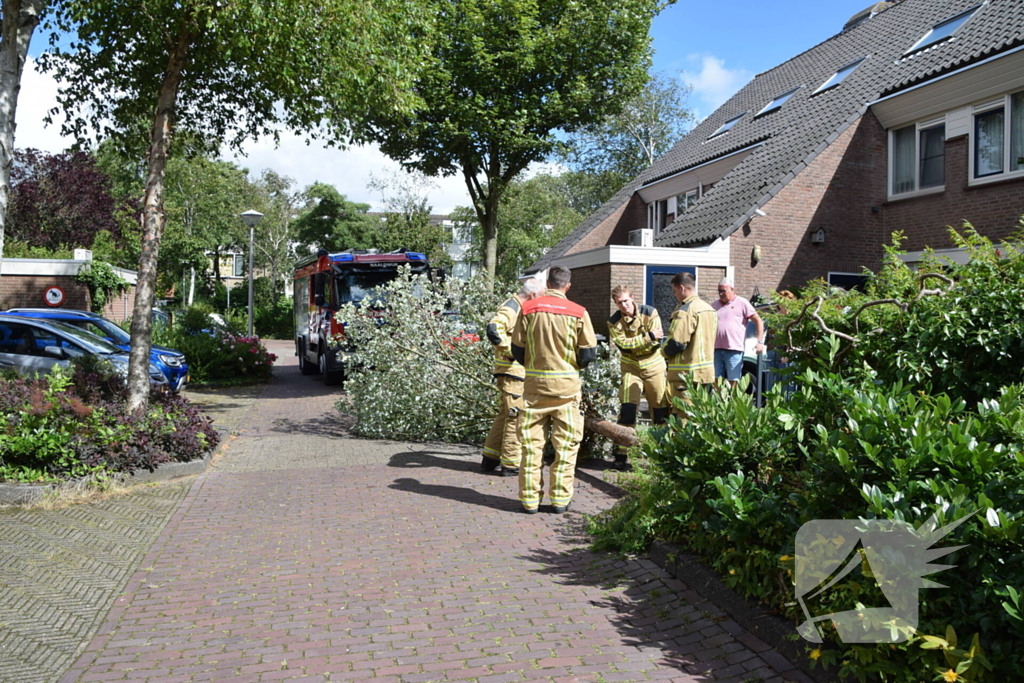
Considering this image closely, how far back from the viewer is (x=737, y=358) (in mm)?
8898

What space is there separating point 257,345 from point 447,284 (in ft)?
35.6

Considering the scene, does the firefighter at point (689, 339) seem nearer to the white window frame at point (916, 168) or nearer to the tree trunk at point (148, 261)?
the tree trunk at point (148, 261)

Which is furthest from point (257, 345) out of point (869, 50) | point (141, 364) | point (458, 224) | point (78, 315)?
point (458, 224)

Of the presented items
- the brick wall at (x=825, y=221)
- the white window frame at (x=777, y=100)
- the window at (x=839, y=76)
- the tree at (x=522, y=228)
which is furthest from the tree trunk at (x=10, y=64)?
the tree at (x=522, y=228)

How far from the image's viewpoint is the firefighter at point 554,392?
635 centimetres

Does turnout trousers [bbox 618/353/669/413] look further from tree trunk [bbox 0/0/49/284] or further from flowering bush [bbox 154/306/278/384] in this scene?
flowering bush [bbox 154/306/278/384]

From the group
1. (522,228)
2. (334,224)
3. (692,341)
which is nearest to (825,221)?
(692,341)

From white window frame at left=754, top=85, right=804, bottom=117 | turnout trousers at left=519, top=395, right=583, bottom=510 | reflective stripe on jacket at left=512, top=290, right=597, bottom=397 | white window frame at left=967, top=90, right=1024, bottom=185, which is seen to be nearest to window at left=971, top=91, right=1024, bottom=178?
white window frame at left=967, top=90, right=1024, bottom=185

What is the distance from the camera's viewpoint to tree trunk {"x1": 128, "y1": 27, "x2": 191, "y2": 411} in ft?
29.2

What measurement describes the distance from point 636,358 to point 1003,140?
8.91 metres

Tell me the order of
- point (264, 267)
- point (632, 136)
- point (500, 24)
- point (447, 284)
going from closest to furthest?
point (447, 284), point (500, 24), point (632, 136), point (264, 267)

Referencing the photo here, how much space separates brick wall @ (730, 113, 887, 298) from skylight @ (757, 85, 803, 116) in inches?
215

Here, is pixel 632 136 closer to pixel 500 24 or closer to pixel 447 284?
pixel 500 24

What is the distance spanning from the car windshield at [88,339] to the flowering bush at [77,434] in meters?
4.07
